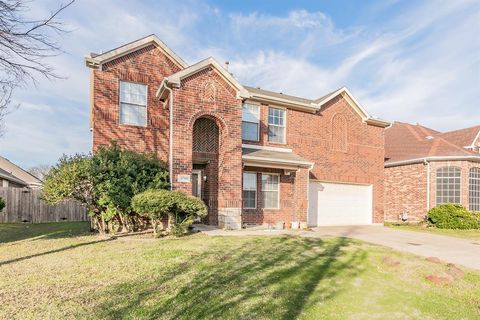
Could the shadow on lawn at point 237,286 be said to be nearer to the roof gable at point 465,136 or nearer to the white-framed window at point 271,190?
the white-framed window at point 271,190

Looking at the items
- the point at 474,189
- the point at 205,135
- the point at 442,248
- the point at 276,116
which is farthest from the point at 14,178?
the point at 474,189

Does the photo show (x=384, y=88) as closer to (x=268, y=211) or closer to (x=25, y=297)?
(x=268, y=211)

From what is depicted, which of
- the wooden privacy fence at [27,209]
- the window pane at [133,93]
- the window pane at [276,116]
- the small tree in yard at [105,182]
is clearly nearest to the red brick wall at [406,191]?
the window pane at [276,116]

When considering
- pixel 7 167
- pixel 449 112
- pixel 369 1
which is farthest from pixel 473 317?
pixel 7 167

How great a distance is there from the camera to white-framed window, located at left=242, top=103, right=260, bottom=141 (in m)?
15.0

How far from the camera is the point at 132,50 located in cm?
1316

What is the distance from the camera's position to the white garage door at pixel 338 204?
16.7 metres

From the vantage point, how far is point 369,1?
14.2 meters

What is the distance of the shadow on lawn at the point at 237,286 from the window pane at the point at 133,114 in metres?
6.96

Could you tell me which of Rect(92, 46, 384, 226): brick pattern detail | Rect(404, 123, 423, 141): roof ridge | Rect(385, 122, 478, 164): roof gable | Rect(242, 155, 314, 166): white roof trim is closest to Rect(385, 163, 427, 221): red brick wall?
Rect(385, 122, 478, 164): roof gable

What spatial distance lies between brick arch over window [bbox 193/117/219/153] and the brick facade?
13.9 meters

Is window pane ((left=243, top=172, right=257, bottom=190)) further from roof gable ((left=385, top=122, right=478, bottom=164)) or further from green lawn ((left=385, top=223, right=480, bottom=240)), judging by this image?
roof gable ((left=385, top=122, right=478, bottom=164))

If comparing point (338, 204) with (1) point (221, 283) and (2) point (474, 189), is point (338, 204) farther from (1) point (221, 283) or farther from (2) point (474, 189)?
(1) point (221, 283)

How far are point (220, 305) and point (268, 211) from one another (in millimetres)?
10573
